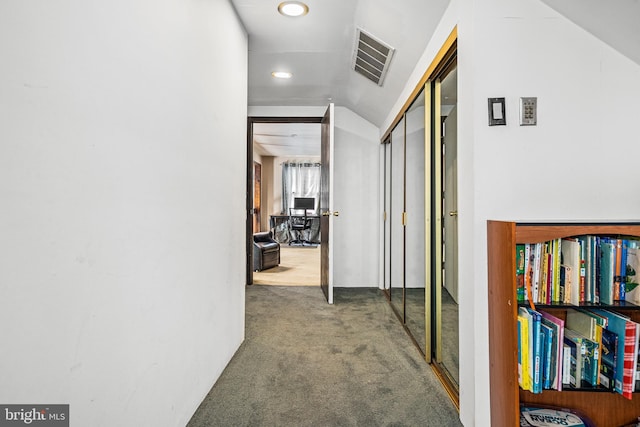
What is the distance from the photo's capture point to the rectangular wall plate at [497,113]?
1.44 meters

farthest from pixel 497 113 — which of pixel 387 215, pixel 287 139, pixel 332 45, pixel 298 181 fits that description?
pixel 298 181

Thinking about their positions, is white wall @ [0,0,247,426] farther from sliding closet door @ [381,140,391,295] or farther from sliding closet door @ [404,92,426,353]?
sliding closet door @ [381,140,391,295]

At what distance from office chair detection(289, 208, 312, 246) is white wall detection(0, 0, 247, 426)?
7.21 meters

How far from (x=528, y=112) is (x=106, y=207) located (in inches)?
63.9

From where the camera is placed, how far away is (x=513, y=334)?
1.26m

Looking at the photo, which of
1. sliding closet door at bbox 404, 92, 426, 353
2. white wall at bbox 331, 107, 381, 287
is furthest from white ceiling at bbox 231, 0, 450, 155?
sliding closet door at bbox 404, 92, 426, 353

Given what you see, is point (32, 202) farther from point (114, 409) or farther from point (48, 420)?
point (114, 409)

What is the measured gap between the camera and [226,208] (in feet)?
6.93

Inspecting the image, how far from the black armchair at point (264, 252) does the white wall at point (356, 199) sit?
1.39 meters

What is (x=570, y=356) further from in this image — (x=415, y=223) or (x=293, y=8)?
(x=293, y=8)

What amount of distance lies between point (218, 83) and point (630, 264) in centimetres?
210

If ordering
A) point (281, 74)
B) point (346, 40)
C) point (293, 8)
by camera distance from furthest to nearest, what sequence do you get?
1. point (281, 74)
2. point (346, 40)
3. point (293, 8)

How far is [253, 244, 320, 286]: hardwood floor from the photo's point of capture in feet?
15.1

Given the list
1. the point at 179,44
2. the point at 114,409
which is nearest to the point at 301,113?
the point at 179,44
